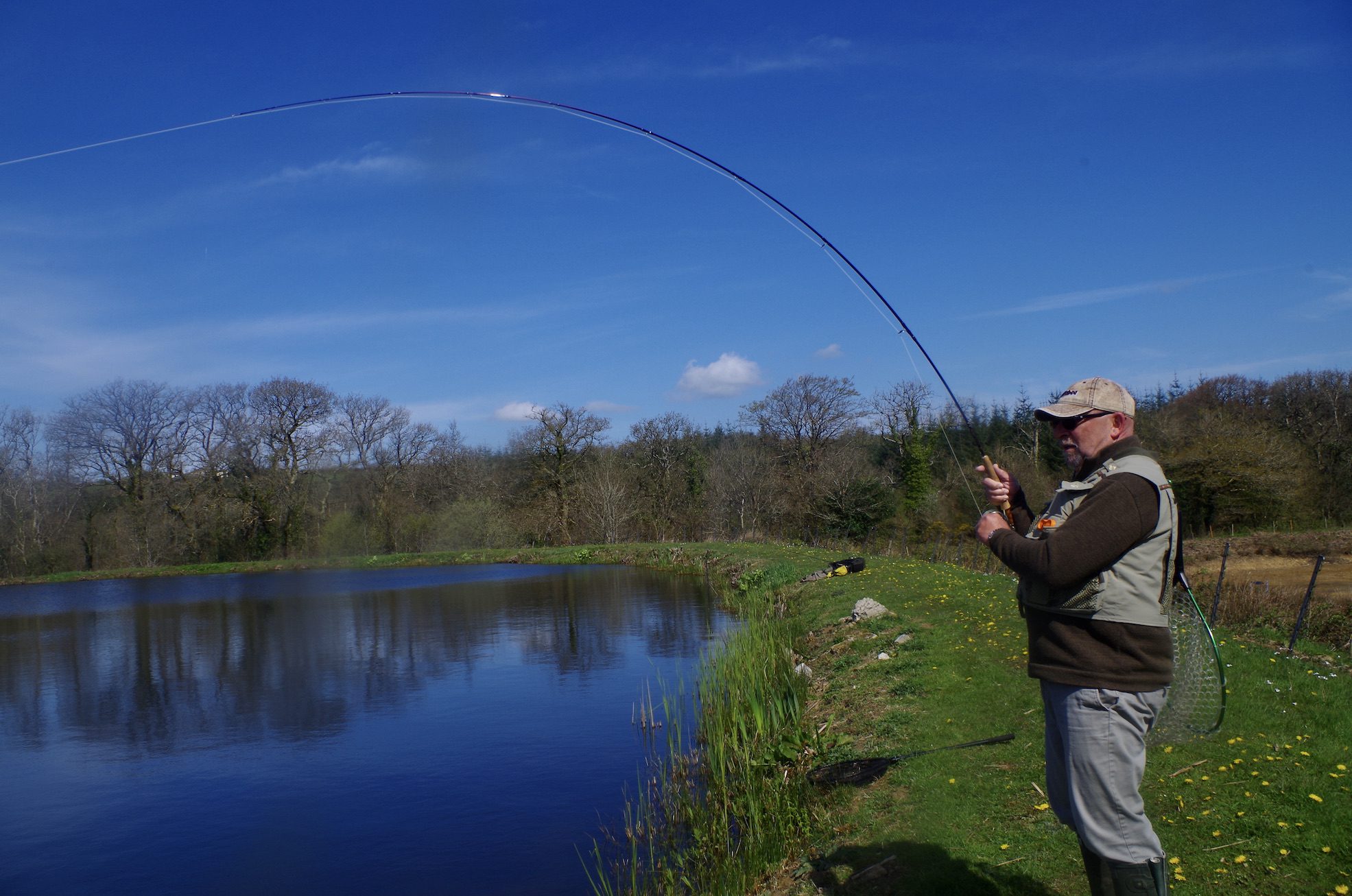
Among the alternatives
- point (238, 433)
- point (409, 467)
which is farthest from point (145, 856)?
point (409, 467)

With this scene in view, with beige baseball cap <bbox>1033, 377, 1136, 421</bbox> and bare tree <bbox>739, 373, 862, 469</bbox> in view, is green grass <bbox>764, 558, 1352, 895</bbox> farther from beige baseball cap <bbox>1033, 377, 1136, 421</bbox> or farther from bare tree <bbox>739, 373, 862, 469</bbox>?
bare tree <bbox>739, 373, 862, 469</bbox>

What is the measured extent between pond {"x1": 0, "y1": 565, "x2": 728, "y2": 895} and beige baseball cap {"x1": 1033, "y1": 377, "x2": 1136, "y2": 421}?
16.5ft

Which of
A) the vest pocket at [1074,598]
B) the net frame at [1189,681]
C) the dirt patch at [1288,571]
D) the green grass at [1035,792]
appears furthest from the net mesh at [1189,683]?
the dirt patch at [1288,571]

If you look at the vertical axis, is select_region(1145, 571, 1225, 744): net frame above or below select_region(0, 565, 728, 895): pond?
above

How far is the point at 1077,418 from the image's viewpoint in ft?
9.95

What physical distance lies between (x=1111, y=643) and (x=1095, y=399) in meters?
0.83

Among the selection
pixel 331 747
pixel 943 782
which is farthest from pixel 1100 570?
pixel 331 747

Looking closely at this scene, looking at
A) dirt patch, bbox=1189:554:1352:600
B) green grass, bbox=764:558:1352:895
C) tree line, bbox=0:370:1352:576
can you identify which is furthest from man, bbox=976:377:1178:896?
tree line, bbox=0:370:1352:576

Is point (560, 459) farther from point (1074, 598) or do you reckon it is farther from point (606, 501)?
point (1074, 598)

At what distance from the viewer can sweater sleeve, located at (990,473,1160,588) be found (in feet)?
8.91

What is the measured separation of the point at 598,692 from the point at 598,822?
483 centimetres

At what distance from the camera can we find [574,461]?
4619 cm

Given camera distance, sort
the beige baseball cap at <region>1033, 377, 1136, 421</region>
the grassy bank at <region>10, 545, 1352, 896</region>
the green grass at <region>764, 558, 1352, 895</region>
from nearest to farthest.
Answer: the beige baseball cap at <region>1033, 377, 1136, 421</region> → the green grass at <region>764, 558, 1352, 895</region> → the grassy bank at <region>10, 545, 1352, 896</region>

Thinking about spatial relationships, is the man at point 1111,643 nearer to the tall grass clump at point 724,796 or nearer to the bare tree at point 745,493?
the tall grass clump at point 724,796
